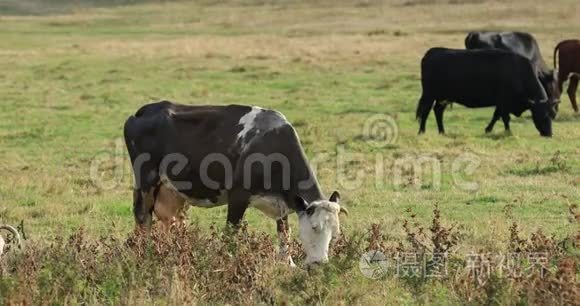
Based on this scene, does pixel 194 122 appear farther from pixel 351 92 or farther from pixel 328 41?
pixel 328 41

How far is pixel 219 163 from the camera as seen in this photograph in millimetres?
9617

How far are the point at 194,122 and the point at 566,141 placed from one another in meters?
10.5

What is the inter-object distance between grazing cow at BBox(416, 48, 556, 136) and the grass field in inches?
21.3

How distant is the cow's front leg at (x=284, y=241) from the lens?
812 centimetres

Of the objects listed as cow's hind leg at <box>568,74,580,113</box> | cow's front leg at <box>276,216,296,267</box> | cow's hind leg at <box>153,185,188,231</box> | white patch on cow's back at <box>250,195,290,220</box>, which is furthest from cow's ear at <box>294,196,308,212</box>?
cow's hind leg at <box>568,74,580,113</box>

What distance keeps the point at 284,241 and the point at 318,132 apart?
10.5m

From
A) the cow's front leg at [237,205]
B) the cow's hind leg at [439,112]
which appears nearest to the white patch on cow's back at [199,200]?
the cow's front leg at [237,205]

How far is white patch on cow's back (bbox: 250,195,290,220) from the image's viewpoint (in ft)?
30.3

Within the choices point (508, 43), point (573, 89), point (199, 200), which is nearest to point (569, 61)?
point (573, 89)

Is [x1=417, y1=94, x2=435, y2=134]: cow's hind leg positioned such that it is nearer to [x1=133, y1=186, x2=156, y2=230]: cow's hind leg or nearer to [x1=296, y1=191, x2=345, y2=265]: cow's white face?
[x1=133, y1=186, x2=156, y2=230]: cow's hind leg

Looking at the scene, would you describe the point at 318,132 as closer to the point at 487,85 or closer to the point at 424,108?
the point at 424,108

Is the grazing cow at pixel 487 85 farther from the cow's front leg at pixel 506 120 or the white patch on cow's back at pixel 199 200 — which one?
the white patch on cow's back at pixel 199 200
